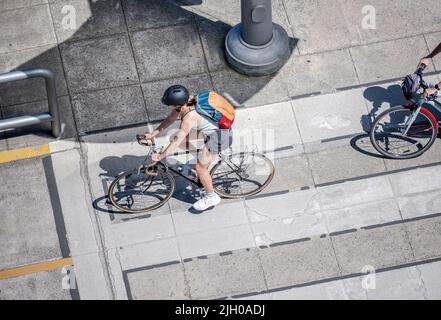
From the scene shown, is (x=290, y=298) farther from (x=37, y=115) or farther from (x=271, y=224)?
(x=37, y=115)

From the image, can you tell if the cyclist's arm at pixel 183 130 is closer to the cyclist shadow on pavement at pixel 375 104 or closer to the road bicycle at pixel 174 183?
the road bicycle at pixel 174 183

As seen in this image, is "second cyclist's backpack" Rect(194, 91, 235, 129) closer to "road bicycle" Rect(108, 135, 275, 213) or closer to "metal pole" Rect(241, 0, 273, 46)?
"road bicycle" Rect(108, 135, 275, 213)

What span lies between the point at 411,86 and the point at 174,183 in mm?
3550

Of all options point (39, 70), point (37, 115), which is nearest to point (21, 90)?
point (37, 115)

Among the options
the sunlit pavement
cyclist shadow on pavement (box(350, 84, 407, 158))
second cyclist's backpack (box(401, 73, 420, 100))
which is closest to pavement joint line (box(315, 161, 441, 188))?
the sunlit pavement

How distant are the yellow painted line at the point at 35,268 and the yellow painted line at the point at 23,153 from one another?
1.67 m

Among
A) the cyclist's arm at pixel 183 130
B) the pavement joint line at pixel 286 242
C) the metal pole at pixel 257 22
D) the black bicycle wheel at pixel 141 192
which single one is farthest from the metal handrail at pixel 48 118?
the pavement joint line at pixel 286 242

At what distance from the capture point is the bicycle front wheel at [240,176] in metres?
9.92

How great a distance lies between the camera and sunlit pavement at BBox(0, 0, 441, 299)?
9.38 m

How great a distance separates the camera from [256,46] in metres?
10.8

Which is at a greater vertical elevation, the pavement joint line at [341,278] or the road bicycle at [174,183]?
the road bicycle at [174,183]

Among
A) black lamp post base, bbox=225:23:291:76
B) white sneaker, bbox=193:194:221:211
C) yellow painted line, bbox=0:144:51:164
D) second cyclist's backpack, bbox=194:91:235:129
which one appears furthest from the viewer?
black lamp post base, bbox=225:23:291:76

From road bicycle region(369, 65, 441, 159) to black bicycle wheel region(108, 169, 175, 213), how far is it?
304 centimetres

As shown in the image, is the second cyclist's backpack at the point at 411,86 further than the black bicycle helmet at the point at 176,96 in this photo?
Yes
